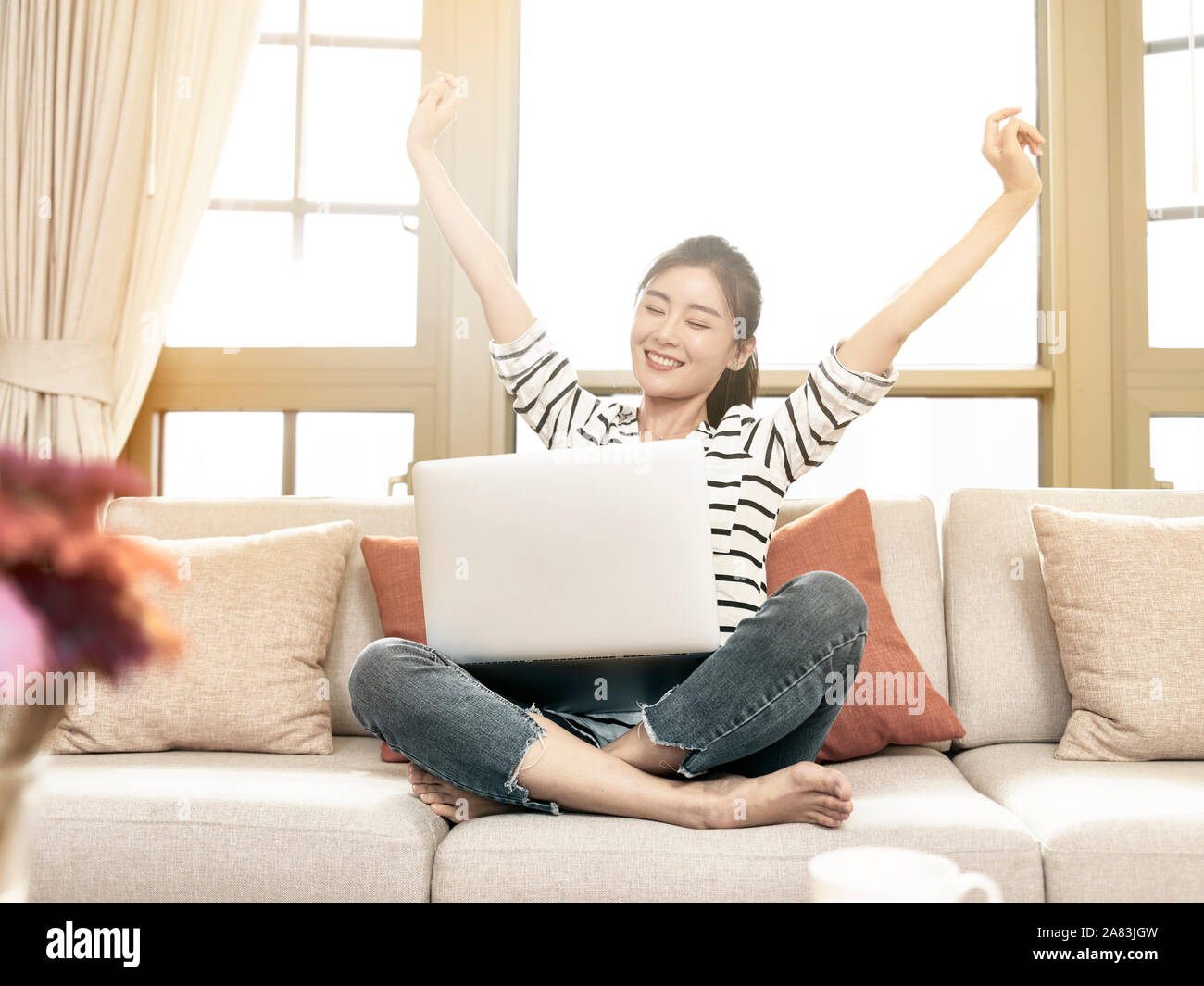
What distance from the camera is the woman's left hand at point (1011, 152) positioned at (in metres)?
1.41

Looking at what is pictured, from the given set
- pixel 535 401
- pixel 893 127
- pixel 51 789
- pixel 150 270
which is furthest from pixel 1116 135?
pixel 51 789

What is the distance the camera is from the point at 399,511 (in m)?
1.85

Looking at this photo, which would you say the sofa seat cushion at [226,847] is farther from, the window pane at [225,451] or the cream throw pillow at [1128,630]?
the window pane at [225,451]

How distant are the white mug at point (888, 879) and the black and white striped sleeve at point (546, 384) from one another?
108 cm

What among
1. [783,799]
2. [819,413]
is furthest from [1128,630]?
[783,799]

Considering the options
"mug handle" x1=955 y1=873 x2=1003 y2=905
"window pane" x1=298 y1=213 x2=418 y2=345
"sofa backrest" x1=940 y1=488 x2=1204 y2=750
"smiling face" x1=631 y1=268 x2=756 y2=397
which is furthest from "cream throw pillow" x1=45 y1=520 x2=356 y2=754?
"mug handle" x1=955 y1=873 x2=1003 y2=905

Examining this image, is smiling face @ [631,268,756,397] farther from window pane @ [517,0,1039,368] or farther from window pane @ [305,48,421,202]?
window pane @ [305,48,421,202]

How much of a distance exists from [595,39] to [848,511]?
4.70 ft

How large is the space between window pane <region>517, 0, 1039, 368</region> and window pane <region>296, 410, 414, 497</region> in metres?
0.47

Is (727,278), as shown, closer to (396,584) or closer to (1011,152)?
(1011,152)

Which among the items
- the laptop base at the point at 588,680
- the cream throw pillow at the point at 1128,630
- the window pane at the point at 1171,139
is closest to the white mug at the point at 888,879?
the laptop base at the point at 588,680

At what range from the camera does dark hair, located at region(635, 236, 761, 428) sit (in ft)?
5.48

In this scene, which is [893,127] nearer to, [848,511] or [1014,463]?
[1014,463]
